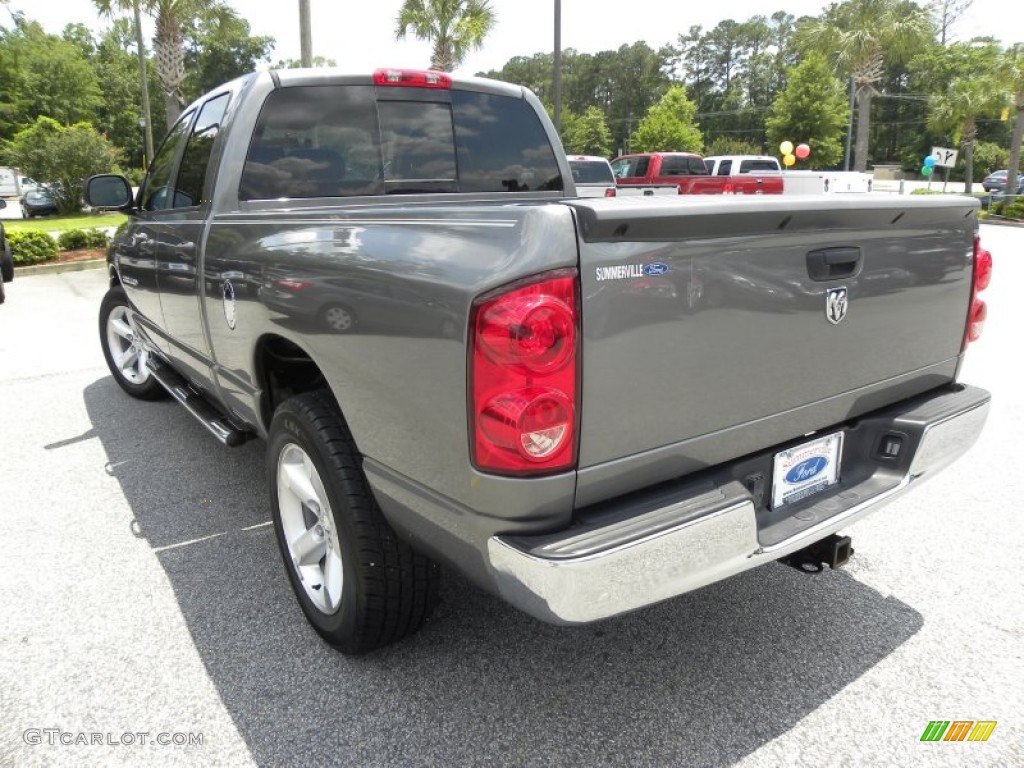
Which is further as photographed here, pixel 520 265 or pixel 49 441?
pixel 49 441

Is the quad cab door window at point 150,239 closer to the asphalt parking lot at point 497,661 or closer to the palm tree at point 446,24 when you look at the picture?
the asphalt parking lot at point 497,661

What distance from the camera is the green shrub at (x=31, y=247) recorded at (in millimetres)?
12688

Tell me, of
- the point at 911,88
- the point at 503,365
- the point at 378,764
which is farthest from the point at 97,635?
the point at 911,88

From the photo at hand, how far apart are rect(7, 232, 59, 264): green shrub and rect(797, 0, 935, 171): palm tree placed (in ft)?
99.6

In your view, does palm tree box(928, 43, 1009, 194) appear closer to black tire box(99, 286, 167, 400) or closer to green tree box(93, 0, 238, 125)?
green tree box(93, 0, 238, 125)

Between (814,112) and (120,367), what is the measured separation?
180 ft

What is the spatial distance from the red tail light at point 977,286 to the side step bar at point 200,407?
307cm

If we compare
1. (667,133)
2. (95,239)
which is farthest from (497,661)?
(667,133)

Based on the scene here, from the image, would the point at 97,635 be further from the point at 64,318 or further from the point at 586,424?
the point at 64,318

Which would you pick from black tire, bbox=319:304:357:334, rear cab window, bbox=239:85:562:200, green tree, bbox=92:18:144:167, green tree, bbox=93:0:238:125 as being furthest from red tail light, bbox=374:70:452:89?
green tree, bbox=92:18:144:167

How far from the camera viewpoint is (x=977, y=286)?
9.19 ft

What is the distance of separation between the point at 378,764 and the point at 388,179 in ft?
8.05

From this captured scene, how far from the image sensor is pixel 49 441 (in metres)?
4.78

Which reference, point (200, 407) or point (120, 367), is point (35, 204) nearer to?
point (120, 367)
